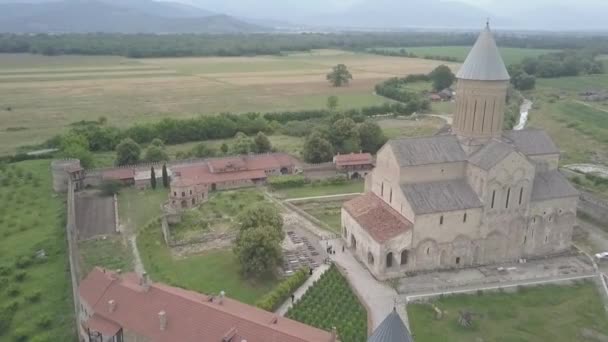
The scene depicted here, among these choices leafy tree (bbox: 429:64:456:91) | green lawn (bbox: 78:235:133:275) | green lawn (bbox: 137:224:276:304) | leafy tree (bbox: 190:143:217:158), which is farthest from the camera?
leafy tree (bbox: 429:64:456:91)

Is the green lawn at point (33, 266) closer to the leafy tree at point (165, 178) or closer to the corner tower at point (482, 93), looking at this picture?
the leafy tree at point (165, 178)

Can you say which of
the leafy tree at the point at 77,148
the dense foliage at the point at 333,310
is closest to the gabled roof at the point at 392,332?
the dense foliage at the point at 333,310

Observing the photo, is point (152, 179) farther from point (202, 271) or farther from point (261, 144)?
point (202, 271)

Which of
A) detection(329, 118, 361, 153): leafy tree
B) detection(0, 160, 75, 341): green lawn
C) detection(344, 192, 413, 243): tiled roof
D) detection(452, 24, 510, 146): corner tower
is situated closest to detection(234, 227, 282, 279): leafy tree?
detection(344, 192, 413, 243): tiled roof

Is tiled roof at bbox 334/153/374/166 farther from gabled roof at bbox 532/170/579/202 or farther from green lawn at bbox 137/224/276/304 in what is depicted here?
green lawn at bbox 137/224/276/304

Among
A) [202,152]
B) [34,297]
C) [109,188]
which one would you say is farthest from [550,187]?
[202,152]

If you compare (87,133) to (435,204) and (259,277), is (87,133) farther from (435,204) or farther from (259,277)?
(435,204)

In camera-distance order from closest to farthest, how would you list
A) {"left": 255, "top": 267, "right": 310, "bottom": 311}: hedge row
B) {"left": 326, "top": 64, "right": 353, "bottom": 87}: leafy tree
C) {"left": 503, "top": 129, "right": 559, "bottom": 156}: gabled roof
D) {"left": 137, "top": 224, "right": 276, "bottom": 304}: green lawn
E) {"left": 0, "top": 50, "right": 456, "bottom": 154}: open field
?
{"left": 255, "top": 267, "right": 310, "bottom": 311}: hedge row
{"left": 137, "top": 224, "right": 276, "bottom": 304}: green lawn
{"left": 503, "top": 129, "right": 559, "bottom": 156}: gabled roof
{"left": 0, "top": 50, "right": 456, "bottom": 154}: open field
{"left": 326, "top": 64, "right": 353, "bottom": 87}: leafy tree
